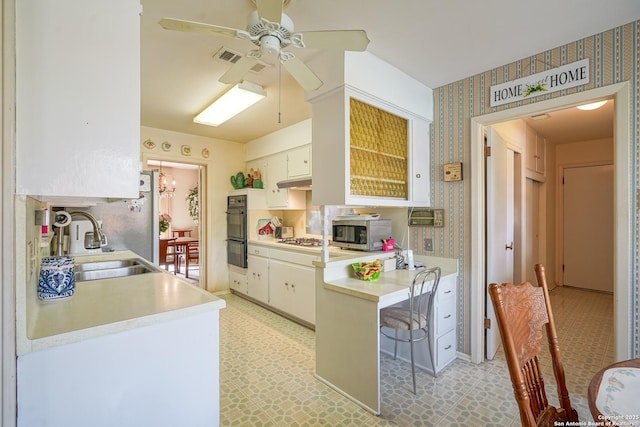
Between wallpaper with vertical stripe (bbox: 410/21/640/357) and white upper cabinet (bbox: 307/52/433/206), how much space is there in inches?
6.7

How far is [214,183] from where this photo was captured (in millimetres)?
4672

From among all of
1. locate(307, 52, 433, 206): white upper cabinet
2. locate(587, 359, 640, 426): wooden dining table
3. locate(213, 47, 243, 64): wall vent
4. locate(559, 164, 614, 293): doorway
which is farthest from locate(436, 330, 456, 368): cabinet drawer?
locate(559, 164, 614, 293): doorway

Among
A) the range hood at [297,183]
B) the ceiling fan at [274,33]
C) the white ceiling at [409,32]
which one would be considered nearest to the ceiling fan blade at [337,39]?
the ceiling fan at [274,33]

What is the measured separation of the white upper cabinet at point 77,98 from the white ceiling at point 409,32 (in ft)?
2.71

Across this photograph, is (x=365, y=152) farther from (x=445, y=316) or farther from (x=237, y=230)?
(x=237, y=230)

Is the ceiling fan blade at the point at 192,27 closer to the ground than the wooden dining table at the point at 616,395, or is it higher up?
higher up

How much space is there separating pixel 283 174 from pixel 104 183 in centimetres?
309

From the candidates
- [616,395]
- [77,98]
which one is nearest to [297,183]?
[77,98]

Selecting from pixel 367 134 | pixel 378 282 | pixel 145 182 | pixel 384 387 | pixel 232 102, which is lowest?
pixel 384 387

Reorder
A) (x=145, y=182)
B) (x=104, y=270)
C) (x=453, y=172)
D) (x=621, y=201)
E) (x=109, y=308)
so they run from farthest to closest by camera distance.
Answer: (x=145, y=182)
(x=453, y=172)
(x=104, y=270)
(x=621, y=201)
(x=109, y=308)

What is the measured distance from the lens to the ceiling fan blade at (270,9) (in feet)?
3.93

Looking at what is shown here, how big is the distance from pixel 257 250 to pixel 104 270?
2.15 meters

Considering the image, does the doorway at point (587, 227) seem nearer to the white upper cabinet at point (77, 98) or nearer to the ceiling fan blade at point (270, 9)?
the ceiling fan blade at point (270, 9)

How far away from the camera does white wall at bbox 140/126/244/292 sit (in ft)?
14.5
